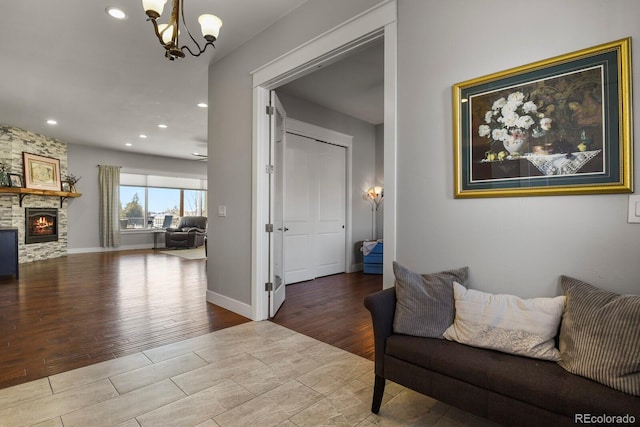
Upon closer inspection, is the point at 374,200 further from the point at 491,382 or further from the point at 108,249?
the point at 108,249

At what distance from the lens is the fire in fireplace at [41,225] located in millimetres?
7047

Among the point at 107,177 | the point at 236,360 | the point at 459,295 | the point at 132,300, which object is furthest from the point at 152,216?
the point at 459,295

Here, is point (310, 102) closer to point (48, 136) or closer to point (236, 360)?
point (236, 360)

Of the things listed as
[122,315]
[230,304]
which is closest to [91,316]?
[122,315]

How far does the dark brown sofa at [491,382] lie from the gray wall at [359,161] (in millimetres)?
4226

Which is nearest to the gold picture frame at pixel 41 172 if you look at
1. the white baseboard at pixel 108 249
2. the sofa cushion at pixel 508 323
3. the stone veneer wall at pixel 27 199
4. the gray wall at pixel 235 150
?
the stone veneer wall at pixel 27 199

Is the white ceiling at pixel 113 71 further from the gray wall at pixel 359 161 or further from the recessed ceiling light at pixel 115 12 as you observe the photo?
the gray wall at pixel 359 161

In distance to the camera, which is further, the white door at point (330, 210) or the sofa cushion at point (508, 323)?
the white door at point (330, 210)

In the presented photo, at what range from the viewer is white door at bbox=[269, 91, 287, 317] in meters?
3.33

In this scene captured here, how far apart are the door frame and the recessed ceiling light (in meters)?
1.22

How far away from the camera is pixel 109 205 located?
8.94m

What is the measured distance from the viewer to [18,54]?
11.9ft

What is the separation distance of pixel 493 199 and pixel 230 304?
2851 mm

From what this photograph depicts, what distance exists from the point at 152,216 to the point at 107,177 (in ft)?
5.91
